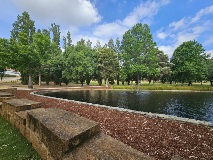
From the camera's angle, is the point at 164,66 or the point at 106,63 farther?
the point at 164,66

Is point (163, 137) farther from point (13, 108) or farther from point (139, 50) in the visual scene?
point (139, 50)

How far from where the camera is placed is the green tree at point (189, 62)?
47.1 meters

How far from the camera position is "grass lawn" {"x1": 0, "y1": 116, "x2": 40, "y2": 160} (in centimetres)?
380

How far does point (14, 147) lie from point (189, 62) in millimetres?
52768

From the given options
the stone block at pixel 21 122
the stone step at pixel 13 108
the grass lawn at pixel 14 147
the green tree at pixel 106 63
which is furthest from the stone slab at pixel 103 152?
the green tree at pixel 106 63

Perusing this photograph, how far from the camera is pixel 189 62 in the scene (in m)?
48.2

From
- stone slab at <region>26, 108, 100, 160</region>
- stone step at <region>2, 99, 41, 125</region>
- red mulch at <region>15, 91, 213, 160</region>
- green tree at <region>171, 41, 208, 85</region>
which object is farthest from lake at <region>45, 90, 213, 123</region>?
green tree at <region>171, 41, 208, 85</region>


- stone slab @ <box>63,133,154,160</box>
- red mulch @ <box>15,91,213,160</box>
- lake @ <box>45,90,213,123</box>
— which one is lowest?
lake @ <box>45,90,213,123</box>

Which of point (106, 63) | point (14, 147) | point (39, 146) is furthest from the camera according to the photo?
point (106, 63)

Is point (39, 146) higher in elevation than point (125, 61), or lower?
lower

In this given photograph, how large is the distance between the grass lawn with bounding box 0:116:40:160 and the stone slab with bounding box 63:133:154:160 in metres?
1.72

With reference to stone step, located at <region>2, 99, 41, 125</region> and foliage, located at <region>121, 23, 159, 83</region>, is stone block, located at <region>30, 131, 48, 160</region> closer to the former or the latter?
stone step, located at <region>2, 99, 41, 125</region>

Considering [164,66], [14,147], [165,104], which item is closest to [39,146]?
[14,147]

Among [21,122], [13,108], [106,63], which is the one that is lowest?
[21,122]
